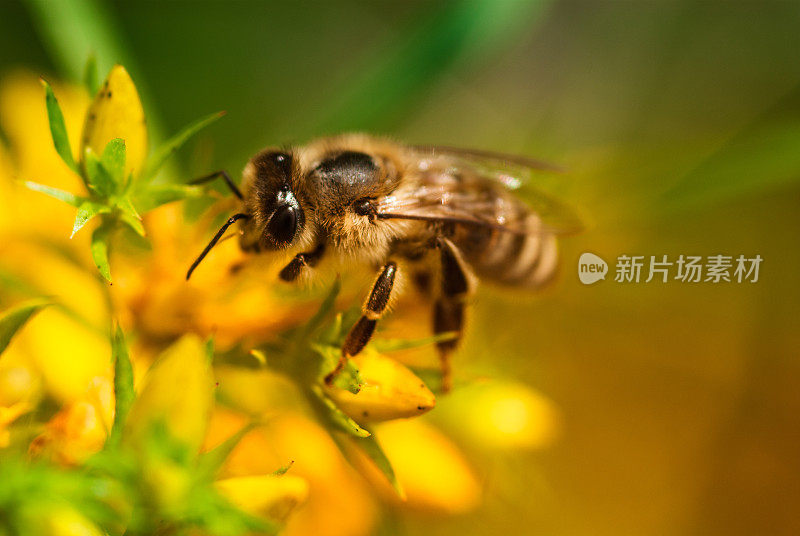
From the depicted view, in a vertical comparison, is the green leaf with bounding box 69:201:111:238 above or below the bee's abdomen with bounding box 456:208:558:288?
below

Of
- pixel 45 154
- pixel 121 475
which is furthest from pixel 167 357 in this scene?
pixel 45 154

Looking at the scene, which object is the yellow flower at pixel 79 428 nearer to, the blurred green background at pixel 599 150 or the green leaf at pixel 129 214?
the green leaf at pixel 129 214

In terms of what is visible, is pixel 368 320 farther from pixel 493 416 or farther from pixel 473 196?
pixel 493 416

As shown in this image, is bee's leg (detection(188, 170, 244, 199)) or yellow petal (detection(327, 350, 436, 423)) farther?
bee's leg (detection(188, 170, 244, 199))

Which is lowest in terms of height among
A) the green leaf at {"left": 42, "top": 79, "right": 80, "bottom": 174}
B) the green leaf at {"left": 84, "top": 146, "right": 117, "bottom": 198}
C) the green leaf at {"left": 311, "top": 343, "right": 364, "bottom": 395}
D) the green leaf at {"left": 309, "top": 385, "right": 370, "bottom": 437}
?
the green leaf at {"left": 309, "top": 385, "right": 370, "bottom": 437}

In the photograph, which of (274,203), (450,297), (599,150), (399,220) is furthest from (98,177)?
(599,150)

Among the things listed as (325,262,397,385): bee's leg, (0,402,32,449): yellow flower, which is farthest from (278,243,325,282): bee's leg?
(0,402,32,449): yellow flower

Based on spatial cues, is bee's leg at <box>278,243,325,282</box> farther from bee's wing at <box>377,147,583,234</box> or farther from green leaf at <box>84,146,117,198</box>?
green leaf at <box>84,146,117,198</box>
